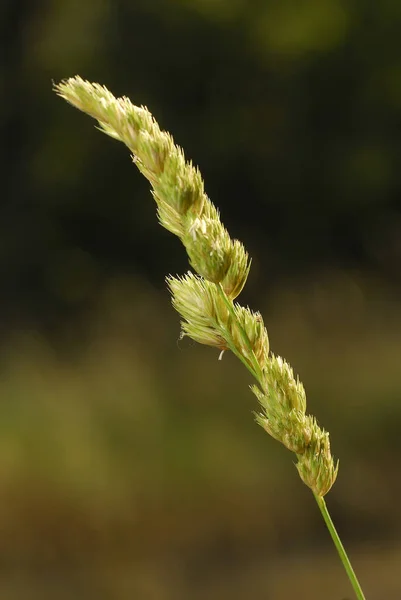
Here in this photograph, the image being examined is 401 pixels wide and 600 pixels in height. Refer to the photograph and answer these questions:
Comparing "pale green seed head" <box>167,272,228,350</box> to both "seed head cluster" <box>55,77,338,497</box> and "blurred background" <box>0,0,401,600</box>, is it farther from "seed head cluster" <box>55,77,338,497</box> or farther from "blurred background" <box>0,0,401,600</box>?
"blurred background" <box>0,0,401,600</box>

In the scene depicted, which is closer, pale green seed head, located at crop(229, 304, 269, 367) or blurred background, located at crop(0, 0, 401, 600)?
pale green seed head, located at crop(229, 304, 269, 367)

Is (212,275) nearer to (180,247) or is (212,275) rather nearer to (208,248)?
(208,248)

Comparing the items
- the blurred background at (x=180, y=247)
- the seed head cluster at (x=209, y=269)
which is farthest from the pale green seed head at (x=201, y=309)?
the blurred background at (x=180, y=247)

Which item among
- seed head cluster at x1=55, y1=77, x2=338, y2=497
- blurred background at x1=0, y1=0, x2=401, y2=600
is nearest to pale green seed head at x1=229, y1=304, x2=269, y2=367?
seed head cluster at x1=55, y1=77, x2=338, y2=497

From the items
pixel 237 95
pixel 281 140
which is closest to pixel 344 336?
pixel 281 140

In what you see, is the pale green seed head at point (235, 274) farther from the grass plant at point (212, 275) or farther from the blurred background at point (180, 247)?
the blurred background at point (180, 247)

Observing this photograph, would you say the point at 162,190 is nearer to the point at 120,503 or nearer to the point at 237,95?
the point at 120,503
